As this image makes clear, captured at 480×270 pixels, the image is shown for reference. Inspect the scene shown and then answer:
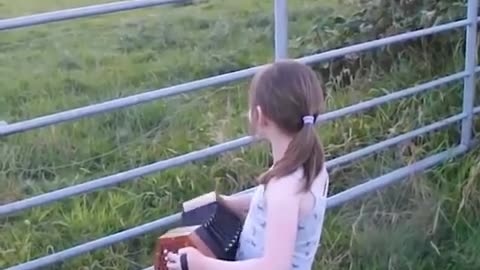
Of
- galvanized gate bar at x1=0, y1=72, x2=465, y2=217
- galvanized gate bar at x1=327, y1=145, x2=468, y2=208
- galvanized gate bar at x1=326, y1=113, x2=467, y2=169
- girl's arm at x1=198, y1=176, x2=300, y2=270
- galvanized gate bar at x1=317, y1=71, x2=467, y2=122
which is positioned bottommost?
galvanized gate bar at x1=327, y1=145, x2=468, y2=208

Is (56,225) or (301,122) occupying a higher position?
(301,122)

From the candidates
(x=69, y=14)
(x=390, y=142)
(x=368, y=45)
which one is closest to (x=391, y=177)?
(x=390, y=142)

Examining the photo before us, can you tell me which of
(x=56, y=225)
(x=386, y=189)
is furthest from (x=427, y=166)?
(x=56, y=225)

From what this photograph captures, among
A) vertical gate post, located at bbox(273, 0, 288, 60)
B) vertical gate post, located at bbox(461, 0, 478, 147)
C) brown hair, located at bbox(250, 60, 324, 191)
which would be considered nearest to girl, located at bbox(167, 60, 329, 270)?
brown hair, located at bbox(250, 60, 324, 191)

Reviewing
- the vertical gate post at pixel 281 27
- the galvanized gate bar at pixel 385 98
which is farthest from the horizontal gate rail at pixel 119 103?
the galvanized gate bar at pixel 385 98

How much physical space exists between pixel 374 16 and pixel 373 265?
1.90 metres

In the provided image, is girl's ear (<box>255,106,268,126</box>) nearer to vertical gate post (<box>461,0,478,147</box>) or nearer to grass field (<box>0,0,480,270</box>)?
grass field (<box>0,0,480,270</box>)

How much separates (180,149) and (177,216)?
3.41ft

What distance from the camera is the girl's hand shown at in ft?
9.14

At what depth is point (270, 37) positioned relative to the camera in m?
6.61

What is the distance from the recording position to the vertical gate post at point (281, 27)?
4.06 meters

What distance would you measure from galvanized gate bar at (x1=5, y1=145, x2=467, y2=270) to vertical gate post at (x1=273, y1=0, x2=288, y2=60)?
2.34ft

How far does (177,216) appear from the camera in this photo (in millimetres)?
3918

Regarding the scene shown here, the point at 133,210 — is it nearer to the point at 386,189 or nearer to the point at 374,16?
the point at 386,189
